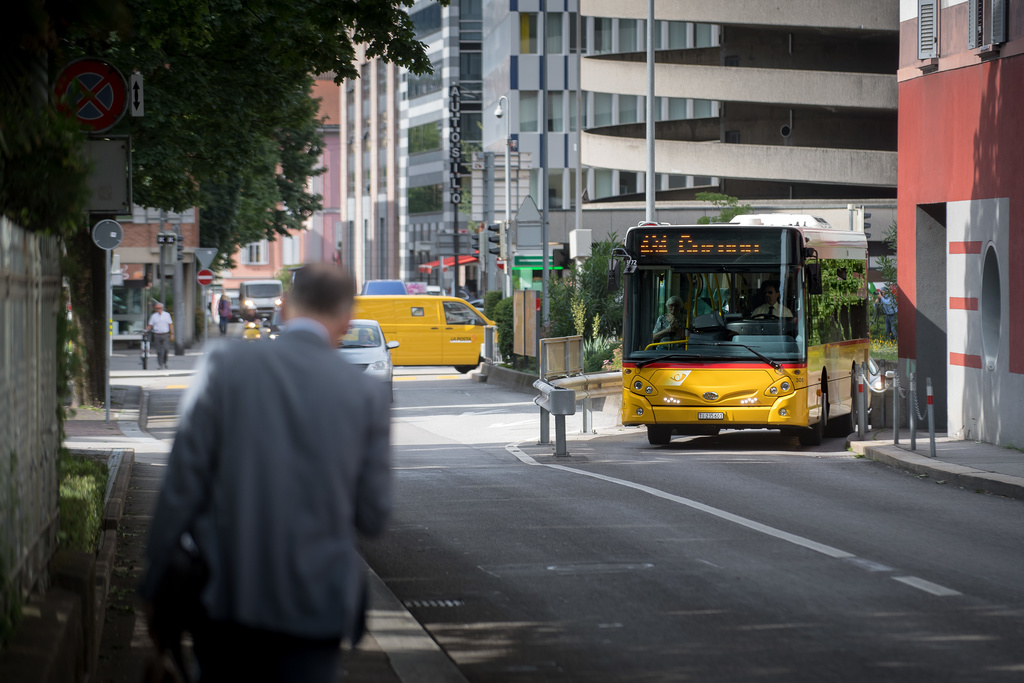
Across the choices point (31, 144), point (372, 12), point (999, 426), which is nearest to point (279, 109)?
point (372, 12)

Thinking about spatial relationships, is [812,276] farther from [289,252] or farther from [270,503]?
[289,252]

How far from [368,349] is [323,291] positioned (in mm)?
22342

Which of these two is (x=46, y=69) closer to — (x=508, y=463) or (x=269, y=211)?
(x=508, y=463)

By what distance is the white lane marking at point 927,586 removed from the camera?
27.1 ft

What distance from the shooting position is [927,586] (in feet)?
27.7

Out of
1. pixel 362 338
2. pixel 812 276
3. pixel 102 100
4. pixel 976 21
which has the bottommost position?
pixel 362 338

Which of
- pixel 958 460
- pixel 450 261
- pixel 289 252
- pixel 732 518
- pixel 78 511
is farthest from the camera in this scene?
pixel 289 252

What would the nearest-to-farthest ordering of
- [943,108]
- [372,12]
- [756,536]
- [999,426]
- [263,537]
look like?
[263,537] < [756,536] < [372,12] < [999,426] < [943,108]

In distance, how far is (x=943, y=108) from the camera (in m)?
19.4

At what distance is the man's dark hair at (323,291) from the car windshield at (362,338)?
22.2 metres

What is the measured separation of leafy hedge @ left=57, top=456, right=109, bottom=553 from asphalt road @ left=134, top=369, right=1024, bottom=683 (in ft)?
5.79

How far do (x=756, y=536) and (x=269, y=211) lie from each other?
174 feet

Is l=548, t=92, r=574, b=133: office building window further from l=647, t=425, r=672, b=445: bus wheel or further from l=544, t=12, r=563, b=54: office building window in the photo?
l=647, t=425, r=672, b=445: bus wheel

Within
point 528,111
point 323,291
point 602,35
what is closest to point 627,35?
point 602,35
